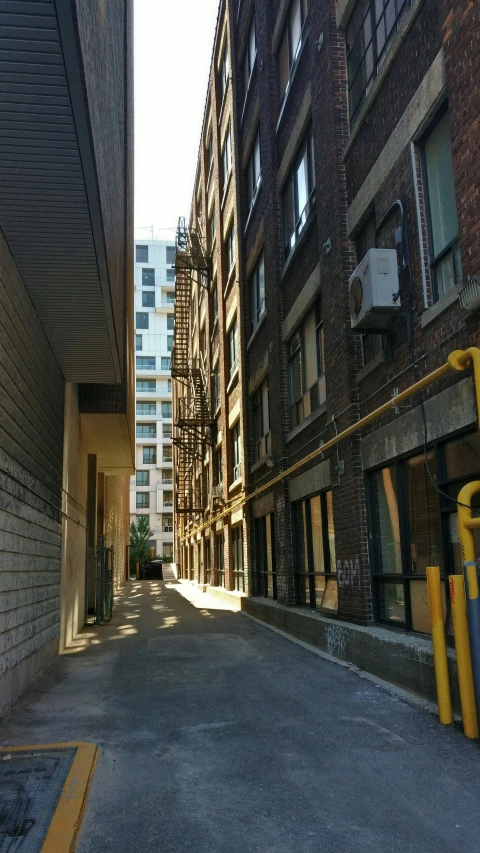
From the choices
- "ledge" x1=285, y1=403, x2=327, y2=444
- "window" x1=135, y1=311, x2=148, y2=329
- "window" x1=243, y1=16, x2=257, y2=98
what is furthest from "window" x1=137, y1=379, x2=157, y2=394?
"ledge" x1=285, y1=403, x2=327, y2=444

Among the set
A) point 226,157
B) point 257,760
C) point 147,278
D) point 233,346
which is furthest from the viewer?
point 147,278

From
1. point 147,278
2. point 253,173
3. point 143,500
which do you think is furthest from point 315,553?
point 147,278

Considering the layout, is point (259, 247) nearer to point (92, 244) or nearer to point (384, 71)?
point (384, 71)

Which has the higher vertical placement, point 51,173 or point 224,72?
point 224,72

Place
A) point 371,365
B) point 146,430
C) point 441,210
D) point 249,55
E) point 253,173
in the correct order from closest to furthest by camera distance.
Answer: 1. point 441,210
2. point 371,365
3. point 253,173
4. point 249,55
5. point 146,430

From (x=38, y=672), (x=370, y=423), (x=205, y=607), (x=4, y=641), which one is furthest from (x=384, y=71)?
(x=205, y=607)

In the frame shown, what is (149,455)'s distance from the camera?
7725cm

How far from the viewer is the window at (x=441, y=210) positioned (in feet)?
24.6

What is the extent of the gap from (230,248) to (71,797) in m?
22.0

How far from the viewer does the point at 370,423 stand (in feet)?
31.9

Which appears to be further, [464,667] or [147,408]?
[147,408]

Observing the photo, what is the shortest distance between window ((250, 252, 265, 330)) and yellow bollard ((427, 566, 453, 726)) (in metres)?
12.4

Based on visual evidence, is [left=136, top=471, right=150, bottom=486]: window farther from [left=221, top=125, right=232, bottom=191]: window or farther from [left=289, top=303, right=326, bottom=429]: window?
[left=289, top=303, right=326, bottom=429]: window

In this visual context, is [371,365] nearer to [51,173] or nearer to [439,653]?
[439,653]
